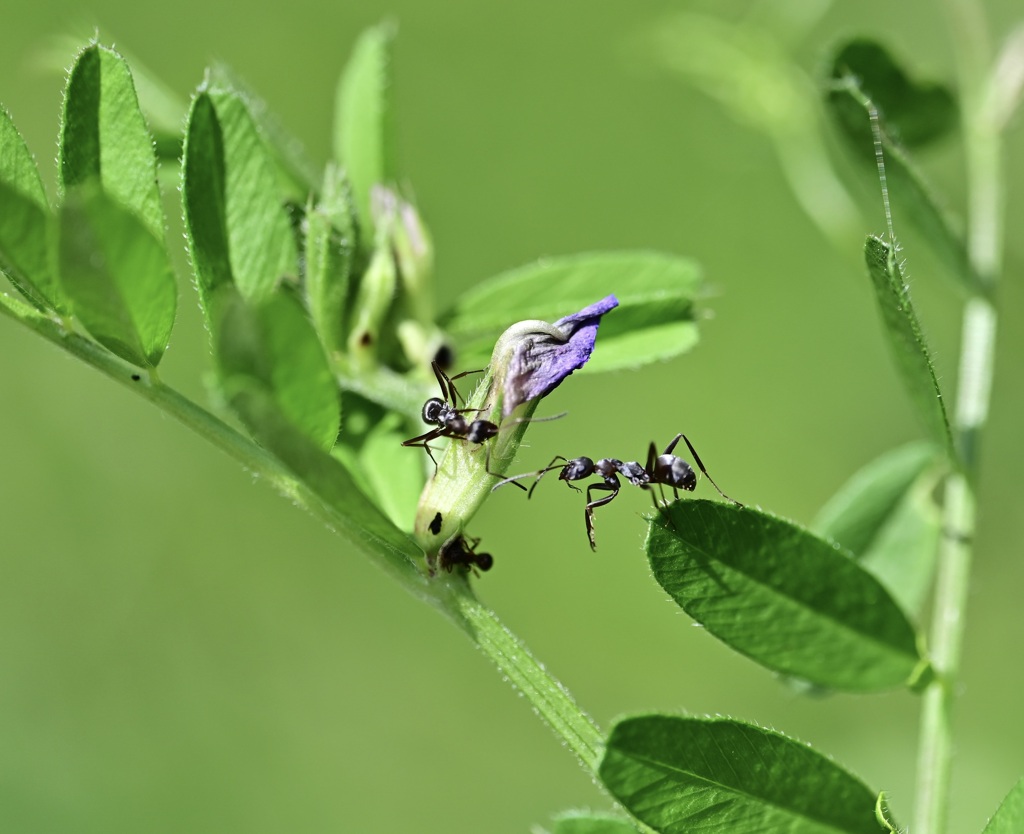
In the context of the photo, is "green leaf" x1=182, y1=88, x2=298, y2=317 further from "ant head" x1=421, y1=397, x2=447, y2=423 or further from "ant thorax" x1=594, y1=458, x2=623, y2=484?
"ant thorax" x1=594, y1=458, x2=623, y2=484

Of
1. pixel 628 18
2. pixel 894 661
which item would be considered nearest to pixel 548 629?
pixel 628 18

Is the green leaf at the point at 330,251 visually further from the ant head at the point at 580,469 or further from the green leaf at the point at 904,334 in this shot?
the green leaf at the point at 904,334

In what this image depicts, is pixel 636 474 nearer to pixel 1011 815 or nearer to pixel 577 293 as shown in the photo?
pixel 1011 815

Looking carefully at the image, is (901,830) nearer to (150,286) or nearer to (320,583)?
(150,286)

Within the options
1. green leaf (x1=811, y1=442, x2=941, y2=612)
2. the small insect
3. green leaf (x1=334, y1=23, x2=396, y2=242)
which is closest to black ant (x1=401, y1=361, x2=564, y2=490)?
the small insect

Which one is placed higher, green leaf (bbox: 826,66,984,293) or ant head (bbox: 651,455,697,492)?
green leaf (bbox: 826,66,984,293)

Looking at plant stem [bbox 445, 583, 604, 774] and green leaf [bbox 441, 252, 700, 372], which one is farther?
green leaf [bbox 441, 252, 700, 372]

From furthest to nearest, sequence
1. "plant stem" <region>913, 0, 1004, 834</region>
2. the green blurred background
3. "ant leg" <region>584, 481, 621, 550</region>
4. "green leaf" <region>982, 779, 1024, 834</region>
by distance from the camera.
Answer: the green blurred background < "plant stem" <region>913, 0, 1004, 834</region> < "ant leg" <region>584, 481, 621, 550</region> < "green leaf" <region>982, 779, 1024, 834</region>

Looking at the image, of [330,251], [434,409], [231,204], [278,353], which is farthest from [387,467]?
[278,353]
